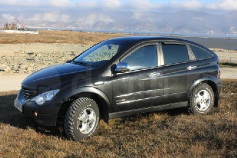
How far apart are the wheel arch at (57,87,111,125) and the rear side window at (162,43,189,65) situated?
1.54 m

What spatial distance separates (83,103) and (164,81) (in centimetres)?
173

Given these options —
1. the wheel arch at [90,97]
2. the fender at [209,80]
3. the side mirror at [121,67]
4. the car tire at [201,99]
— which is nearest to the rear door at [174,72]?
the fender at [209,80]

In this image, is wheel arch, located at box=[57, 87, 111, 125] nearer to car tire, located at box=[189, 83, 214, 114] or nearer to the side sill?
the side sill

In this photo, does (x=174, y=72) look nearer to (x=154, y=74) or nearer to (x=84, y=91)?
(x=154, y=74)

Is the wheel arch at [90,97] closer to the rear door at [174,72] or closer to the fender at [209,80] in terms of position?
the rear door at [174,72]

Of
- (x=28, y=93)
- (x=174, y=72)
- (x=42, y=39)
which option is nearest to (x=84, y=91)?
(x=28, y=93)

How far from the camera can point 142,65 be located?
5.88 metres

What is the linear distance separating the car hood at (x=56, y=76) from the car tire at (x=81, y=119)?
0.41 m

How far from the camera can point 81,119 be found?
17.1 feet

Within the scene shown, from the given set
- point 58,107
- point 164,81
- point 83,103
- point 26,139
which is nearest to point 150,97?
point 164,81

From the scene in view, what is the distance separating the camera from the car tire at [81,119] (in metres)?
5.09

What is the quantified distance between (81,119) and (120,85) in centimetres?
91

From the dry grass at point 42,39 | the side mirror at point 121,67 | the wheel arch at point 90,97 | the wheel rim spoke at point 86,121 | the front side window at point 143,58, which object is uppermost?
the dry grass at point 42,39

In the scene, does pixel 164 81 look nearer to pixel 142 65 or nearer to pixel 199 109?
pixel 142 65
